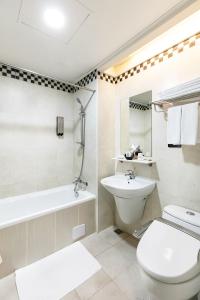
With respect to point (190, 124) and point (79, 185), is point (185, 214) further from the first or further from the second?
point (79, 185)

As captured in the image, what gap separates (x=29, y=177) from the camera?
228 cm

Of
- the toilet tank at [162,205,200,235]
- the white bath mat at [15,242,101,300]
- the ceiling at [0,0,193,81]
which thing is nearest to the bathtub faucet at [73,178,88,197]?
the white bath mat at [15,242,101,300]

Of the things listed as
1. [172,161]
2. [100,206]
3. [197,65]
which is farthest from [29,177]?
→ [197,65]

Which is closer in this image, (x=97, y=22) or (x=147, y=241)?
(x=147, y=241)

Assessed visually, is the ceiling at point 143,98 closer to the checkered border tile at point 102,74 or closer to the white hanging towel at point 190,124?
the checkered border tile at point 102,74

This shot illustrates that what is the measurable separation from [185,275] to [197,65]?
65.8 inches

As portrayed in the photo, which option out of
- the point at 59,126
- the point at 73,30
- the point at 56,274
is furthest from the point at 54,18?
the point at 56,274

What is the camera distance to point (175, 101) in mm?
1585

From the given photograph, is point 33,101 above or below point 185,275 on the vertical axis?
above

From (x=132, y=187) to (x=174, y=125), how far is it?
793 millimetres

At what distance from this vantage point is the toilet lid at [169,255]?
948mm

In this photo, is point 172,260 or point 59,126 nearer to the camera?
point 172,260

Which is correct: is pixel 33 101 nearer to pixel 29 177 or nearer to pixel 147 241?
pixel 29 177

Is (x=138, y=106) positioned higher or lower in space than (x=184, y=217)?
higher
